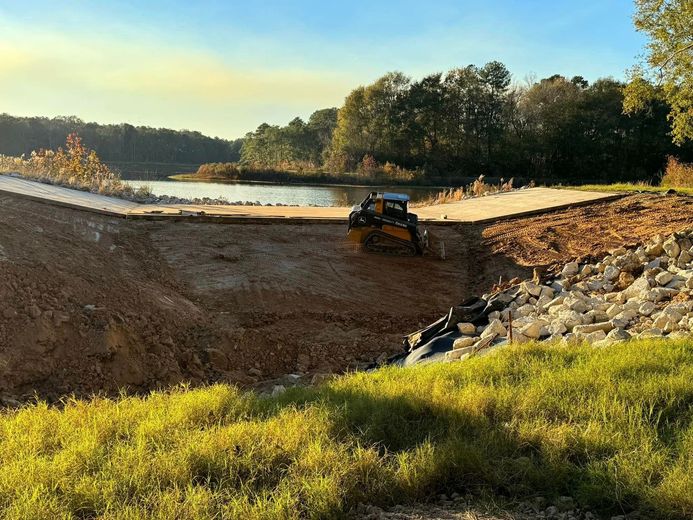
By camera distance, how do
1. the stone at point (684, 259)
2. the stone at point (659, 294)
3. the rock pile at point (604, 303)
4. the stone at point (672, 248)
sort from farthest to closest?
1. the stone at point (672, 248)
2. the stone at point (684, 259)
3. the stone at point (659, 294)
4. the rock pile at point (604, 303)

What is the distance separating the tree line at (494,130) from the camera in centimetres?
5359

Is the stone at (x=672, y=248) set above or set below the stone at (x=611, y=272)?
above

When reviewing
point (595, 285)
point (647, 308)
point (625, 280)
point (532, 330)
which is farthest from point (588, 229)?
point (532, 330)

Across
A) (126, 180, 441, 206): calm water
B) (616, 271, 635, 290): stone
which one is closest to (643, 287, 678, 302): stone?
(616, 271, 635, 290): stone

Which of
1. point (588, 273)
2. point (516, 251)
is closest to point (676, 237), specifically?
point (588, 273)

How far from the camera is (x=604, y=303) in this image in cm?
618

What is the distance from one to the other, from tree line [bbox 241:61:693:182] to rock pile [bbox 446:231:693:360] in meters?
46.5

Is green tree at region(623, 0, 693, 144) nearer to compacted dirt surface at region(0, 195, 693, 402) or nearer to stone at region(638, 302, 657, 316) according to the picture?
compacted dirt surface at region(0, 195, 693, 402)

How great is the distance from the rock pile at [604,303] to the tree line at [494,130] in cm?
4648

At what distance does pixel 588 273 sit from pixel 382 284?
3492 millimetres

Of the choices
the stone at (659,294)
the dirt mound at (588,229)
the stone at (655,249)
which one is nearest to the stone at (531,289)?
the stone at (659,294)

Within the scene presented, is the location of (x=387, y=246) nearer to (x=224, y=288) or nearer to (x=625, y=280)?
(x=224, y=288)

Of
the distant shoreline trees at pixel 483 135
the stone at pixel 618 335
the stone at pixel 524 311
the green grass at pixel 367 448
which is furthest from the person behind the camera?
the distant shoreline trees at pixel 483 135

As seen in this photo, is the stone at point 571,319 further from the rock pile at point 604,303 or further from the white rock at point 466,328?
the white rock at point 466,328
